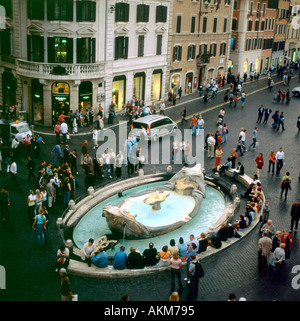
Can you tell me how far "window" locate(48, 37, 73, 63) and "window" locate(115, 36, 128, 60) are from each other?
525cm

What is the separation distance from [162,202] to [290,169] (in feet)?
32.8

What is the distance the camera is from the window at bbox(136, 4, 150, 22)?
37469 millimetres

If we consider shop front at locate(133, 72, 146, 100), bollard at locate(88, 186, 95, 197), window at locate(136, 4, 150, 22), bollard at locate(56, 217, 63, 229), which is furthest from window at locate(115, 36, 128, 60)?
bollard at locate(56, 217, 63, 229)

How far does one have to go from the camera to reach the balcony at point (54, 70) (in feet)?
103

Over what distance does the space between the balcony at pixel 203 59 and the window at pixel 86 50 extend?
62.1 ft

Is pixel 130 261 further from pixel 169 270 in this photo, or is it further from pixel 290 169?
pixel 290 169

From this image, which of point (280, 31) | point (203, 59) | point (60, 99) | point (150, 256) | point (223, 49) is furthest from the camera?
point (280, 31)

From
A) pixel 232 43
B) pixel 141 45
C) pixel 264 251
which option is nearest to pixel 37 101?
pixel 141 45

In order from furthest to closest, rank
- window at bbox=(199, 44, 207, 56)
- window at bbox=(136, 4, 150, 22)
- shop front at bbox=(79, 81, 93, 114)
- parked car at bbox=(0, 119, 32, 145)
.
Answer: window at bbox=(199, 44, 207, 56) < window at bbox=(136, 4, 150, 22) < shop front at bbox=(79, 81, 93, 114) < parked car at bbox=(0, 119, 32, 145)

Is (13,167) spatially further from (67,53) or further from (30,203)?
(67,53)

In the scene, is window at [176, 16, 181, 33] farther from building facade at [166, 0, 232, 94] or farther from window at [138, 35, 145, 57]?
window at [138, 35, 145, 57]

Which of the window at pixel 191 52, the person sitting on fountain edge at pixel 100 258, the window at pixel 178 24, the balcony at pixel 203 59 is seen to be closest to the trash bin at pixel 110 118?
the window at pixel 178 24

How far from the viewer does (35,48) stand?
104 ft

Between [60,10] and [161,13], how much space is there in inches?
502
